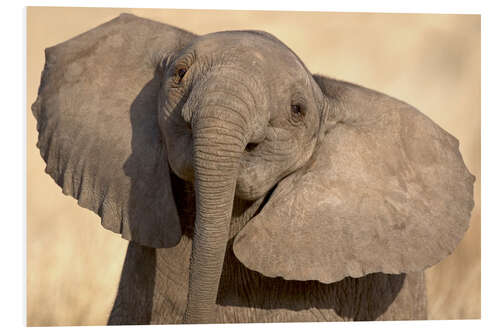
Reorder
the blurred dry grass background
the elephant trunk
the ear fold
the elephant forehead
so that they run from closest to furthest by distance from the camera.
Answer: the elephant trunk, the elephant forehead, the ear fold, the blurred dry grass background

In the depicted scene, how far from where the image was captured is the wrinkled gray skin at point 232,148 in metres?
3.53

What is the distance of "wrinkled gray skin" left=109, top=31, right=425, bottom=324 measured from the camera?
353cm

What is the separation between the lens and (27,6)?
15.3 ft

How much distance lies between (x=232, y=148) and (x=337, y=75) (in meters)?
3.77

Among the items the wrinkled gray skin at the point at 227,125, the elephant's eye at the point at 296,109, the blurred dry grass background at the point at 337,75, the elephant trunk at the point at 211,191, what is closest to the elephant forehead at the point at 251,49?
the wrinkled gray skin at the point at 227,125

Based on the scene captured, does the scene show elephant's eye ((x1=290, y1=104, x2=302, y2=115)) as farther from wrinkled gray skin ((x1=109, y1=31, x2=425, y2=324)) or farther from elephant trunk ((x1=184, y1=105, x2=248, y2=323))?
elephant trunk ((x1=184, y1=105, x2=248, y2=323))

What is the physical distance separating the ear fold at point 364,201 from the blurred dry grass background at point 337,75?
1.23m

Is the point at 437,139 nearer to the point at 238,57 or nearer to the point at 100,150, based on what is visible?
the point at 238,57

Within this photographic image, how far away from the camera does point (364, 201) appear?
4078 millimetres

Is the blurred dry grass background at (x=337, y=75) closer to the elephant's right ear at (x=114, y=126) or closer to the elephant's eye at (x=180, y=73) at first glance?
the elephant's right ear at (x=114, y=126)

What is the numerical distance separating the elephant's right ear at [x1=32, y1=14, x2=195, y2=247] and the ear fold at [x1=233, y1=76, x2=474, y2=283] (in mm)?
419

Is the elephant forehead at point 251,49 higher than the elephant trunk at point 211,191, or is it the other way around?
the elephant forehead at point 251,49

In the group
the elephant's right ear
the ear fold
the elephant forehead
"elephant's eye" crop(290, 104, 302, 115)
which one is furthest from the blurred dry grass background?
"elephant's eye" crop(290, 104, 302, 115)

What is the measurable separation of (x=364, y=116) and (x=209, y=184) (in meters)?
0.95
